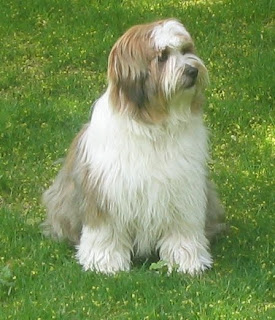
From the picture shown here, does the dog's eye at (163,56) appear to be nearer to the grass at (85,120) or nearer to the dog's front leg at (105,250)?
the dog's front leg at (105,250)

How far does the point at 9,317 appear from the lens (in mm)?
5836

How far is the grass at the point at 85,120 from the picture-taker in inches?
239

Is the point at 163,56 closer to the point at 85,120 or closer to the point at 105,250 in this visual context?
the point at 105,250

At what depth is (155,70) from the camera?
5.94 metres

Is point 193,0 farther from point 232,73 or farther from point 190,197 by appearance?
point 190,197

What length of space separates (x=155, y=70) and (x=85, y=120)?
2993 mm

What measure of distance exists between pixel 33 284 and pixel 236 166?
2.40m

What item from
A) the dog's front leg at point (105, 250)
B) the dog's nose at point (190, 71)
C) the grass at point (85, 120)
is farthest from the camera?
the dog's front leg at point (105, 250)

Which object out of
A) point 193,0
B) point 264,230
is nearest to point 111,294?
point 264,230

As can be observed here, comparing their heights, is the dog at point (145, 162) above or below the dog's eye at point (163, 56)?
below

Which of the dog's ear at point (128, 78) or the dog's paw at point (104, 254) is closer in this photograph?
the dog's ear at point (128, 78)

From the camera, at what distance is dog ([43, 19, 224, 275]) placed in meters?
5.95

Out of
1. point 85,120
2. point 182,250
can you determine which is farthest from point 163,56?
point 85,120

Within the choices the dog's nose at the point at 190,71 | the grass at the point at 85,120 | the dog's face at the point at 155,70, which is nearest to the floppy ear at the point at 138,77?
the dog's face at the point at 155,70
